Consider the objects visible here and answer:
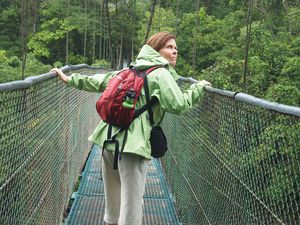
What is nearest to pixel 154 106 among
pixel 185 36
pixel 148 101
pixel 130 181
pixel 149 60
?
pixel 148 101

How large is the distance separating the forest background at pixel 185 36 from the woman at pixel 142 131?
8.01 metres

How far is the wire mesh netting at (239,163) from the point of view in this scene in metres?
1.16

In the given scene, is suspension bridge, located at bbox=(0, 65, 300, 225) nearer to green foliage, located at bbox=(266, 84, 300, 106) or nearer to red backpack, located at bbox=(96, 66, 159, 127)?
red backpack, located at bbox=(96, 66, 159, 127)

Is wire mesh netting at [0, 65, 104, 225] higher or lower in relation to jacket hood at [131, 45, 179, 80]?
lower

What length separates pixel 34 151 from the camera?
5.65 ft

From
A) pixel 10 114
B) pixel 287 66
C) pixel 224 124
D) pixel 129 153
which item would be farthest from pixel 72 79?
pixel 287 66

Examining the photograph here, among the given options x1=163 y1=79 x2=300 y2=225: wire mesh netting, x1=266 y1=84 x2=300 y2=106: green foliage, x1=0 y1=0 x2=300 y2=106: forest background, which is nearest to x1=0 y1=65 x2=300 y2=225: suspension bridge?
x1=163 y1=79 x2=300 y2=225: wire mesh netting

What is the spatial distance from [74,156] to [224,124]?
5.26 ft

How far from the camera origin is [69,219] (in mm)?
2932

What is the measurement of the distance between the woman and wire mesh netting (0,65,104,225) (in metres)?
0.25

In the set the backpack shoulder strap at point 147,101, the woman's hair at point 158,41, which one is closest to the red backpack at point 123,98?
the backpack shoulder strap at point 147,101

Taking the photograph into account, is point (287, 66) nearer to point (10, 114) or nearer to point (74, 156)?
point (74, 156)

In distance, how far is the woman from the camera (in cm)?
177

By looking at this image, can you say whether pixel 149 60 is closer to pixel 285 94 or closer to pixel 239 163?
pixel 239 163
